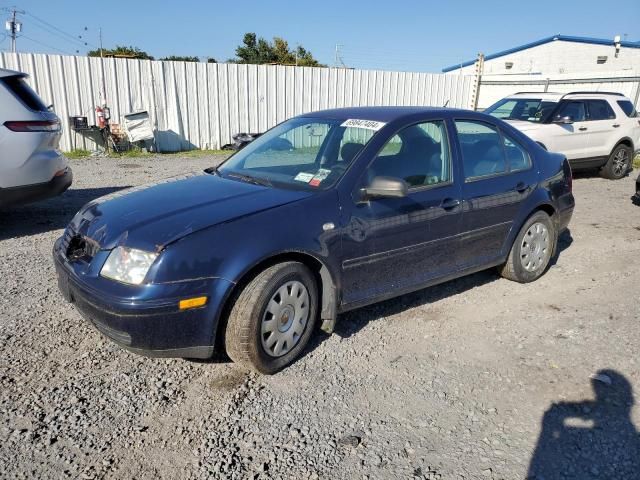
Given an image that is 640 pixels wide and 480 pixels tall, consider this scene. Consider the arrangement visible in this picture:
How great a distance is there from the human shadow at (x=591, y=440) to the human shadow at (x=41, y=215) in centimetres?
590

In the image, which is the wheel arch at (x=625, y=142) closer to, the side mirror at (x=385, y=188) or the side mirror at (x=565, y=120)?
the side mirror at (x=565, y=120)

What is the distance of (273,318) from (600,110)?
33.2ft

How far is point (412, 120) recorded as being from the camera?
3.88m

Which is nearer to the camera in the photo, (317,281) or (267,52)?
(317,281)

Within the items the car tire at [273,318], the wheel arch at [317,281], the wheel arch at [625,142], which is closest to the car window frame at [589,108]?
the wheel arch at [625,142]

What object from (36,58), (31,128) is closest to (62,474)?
(31,128)

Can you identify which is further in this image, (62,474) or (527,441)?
(527,441)

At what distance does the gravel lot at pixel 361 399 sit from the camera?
98.7 inches

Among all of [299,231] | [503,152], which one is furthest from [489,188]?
[299,231]

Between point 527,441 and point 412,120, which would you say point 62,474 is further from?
point 412,120

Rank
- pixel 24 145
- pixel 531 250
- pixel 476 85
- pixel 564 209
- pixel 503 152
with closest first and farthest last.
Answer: pixel 503 152, pixel 531 250, pixel 564 209, pixel 24 145, pixel 476 85

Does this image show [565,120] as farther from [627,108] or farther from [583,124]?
[627,108]

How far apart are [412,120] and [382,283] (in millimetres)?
1288

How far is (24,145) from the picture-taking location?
5.68 m
